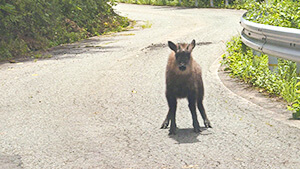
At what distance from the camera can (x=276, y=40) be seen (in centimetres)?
845

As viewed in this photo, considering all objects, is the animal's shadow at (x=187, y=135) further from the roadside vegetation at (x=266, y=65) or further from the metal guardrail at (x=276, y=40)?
the metal guardrail at (x=276, y=40)

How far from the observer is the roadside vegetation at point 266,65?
829 cm

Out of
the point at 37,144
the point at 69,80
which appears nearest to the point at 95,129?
the point at 37,144

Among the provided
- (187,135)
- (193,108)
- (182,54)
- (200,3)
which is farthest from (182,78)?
(200,3)

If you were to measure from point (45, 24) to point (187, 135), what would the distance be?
1324 centimetres

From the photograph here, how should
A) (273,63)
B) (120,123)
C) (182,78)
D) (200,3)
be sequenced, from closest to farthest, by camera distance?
(182,78) < (120,123) < (273,63) < (200,3)

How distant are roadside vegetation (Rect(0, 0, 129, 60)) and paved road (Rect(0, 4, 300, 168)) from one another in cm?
286

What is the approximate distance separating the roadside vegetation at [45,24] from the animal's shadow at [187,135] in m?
9.66

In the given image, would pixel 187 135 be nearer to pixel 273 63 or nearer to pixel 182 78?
pixel 182 78

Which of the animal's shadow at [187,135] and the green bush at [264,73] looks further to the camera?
Result: the green bush at [264,73]

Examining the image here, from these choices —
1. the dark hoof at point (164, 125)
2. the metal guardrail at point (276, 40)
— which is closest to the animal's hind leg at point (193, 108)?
the dark hoof at point (164, 125)

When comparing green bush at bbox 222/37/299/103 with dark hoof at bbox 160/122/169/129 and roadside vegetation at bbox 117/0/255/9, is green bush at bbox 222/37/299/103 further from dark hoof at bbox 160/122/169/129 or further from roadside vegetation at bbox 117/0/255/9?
roadside vegetation at bbox 117/0/255/9

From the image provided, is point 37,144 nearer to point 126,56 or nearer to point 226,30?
point 126,56

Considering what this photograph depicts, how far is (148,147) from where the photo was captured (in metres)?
6.09
